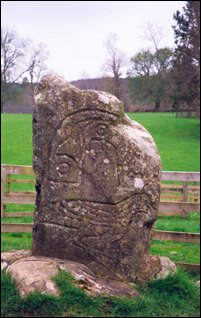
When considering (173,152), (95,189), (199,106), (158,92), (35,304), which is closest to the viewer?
(35,304)

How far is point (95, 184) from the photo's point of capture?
20.1ft

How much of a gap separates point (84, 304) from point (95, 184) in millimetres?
1353

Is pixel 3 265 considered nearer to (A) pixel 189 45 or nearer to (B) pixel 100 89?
(B) pixel 100 89

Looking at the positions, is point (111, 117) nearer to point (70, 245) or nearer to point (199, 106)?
point (70, 245)

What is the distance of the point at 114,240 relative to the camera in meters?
6.16

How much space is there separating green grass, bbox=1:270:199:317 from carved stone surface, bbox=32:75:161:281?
2.01ft

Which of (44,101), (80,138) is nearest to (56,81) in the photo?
(44,101)

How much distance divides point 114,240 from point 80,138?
1.16 metres

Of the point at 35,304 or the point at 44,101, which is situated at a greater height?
the point at 44,101

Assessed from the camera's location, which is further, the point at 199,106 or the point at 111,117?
the point at 199,106

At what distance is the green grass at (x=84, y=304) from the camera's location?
5.21m

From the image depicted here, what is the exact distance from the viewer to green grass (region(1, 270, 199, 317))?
17.1ft

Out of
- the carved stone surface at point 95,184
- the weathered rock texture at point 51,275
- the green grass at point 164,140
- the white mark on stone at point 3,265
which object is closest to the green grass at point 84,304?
the weathered rock texture at point 51,275

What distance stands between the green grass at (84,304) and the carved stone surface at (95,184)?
614 millimetres
